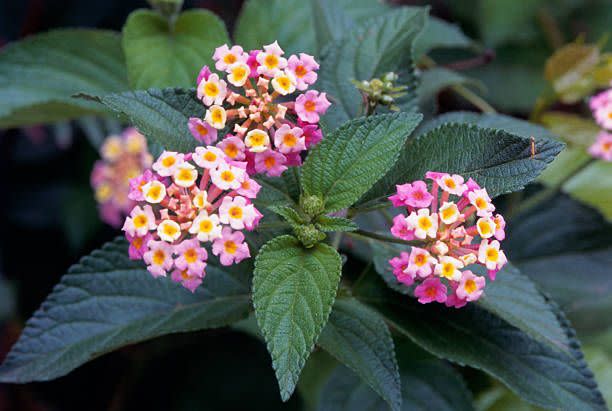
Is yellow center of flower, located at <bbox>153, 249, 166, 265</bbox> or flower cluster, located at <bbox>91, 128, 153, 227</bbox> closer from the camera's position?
yellow center of flower, located at <bbox>153, 249, 166, 265</bbox>

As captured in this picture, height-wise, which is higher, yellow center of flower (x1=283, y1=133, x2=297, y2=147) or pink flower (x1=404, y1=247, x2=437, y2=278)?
yellow center of flower (x1=283, y1=133, x2=297, y2=147)

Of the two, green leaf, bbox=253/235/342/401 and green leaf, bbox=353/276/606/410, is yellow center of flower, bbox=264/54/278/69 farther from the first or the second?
green leaf, bbox=353/276/606/410

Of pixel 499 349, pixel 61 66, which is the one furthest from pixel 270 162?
pixel 61 66

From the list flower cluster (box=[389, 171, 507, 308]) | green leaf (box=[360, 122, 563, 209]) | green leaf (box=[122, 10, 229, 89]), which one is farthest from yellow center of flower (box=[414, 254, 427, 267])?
green leaf (box=[122, 10, 229, 89])

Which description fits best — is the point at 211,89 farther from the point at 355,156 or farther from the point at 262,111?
the point at 355,156

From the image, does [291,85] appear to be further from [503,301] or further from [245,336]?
[245,336]

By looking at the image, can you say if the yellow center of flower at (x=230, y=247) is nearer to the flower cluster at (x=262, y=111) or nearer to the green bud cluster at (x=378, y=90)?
the flower cluster at (x=262, y=111)

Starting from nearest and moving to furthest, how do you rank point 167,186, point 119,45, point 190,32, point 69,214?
1. point 167,186
2. point 190,32
3. point 119,45
4. point 69,214

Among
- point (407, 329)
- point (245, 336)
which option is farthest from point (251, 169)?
point (245, 336)
